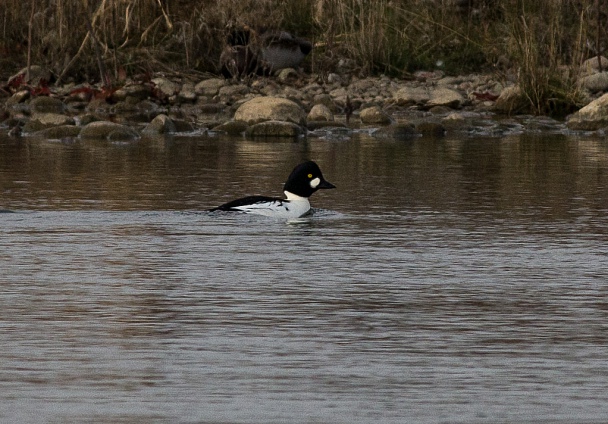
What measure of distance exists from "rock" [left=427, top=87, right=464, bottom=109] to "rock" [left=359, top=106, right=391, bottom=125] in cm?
226

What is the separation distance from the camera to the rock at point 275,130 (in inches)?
895

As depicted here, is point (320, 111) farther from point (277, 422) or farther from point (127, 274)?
point (277, 422)

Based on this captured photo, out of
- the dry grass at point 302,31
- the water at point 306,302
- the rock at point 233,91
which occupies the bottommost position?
the water at point 306,302

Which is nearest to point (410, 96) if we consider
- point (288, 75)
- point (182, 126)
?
point (288, 75)

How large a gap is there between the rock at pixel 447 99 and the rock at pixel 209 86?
4.16m

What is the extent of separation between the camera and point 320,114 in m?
24.9

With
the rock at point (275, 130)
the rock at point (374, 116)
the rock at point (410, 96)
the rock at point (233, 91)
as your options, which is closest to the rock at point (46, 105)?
the rock at point (233, 91)

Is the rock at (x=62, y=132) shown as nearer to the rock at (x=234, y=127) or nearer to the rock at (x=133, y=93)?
the rock at (x=234, y=127)

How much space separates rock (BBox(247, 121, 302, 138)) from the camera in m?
22.7

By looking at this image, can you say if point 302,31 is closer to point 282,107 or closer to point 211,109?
point 211,109

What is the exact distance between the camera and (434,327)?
24.7 ft

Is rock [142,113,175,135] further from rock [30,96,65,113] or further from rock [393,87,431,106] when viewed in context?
rock [393,87,431,106]

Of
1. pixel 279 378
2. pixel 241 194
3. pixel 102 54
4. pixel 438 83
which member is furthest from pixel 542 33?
pixel 279 378

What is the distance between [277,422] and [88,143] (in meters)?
15.8
